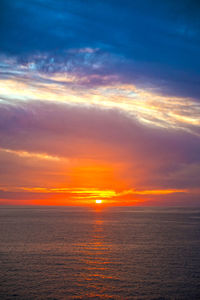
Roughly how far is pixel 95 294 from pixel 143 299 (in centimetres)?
609

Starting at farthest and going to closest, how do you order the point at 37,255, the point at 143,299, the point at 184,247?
the point at 184,247 < the point at 37,255 < the point at 143,299

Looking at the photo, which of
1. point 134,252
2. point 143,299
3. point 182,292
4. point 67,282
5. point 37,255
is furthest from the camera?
point 134,252

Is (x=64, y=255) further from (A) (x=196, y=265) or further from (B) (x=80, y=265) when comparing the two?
(A) (x=196, y=265)

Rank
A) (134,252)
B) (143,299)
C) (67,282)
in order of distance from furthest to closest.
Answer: (134,252) → (67,282) → (143,299)

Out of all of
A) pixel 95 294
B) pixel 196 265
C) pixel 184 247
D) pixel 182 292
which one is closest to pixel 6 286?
pixel 95 294

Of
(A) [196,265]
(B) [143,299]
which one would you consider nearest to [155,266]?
(A) [196,265]

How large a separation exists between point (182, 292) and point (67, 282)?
15794 millimetres

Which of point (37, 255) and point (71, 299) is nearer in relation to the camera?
point (71, 299)

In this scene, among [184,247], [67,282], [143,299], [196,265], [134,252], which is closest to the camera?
[143,299]

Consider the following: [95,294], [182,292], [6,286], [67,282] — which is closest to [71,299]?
[95,294]

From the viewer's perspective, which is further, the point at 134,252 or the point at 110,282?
the point at 134,252

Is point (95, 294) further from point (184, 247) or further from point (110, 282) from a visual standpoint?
point (184, 247)

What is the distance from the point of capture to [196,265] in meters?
48.8

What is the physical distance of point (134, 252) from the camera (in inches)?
2416
